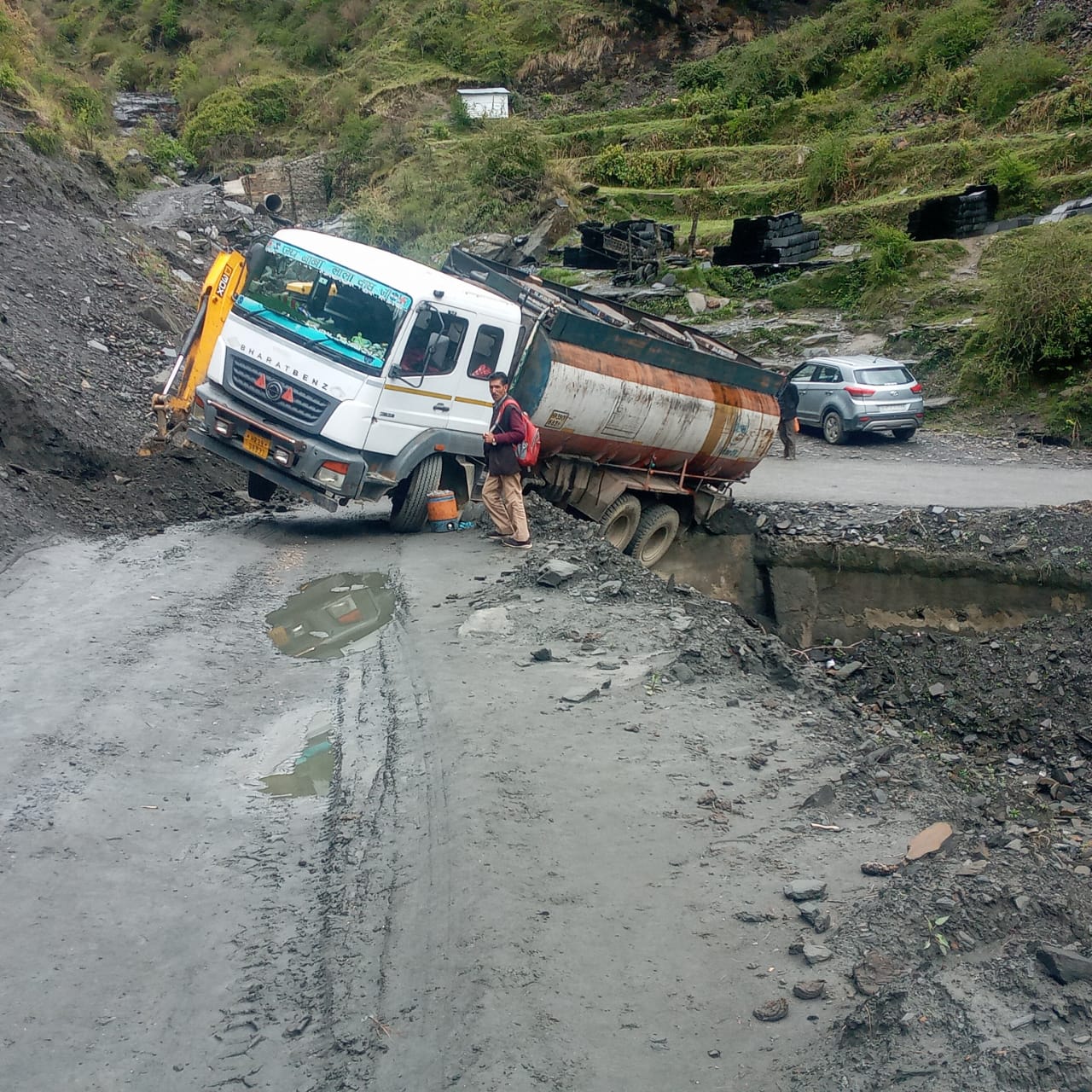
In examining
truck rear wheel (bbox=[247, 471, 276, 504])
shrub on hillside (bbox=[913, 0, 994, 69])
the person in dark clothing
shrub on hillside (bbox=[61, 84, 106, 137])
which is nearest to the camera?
truck rear wheel (bbox=[247, 471, 276, 504])

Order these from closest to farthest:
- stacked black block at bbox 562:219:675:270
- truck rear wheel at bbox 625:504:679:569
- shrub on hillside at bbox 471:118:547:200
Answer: truck rear wheel at bbox 625:504:679:569, stacked black block at bbox 562:219:675:270, shrub on hillside at bbox 471:118:547:200

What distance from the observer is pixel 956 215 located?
2555 cm

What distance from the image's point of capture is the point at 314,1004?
397 centimetres

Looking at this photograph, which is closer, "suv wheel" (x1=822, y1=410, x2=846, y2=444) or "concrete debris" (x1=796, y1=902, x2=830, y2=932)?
"concrete debris" (x1=796, y1=902, x2=830, y2=932)

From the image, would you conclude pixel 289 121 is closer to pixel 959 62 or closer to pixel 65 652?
pixel 959 62

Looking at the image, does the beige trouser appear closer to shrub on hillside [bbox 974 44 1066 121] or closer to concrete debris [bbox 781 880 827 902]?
concrete debris [bbox 781 880 827 902]

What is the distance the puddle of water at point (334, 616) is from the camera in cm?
800

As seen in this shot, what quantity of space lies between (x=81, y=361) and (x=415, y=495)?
5.70 meters

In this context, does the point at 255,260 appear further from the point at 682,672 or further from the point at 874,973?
the point at 874,973

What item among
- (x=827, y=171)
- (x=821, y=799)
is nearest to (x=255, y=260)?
(x=821, y=799)

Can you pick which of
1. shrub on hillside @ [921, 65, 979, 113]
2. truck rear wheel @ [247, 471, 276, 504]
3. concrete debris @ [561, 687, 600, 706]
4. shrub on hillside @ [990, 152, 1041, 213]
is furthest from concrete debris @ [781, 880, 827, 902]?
shrub on hillside @ [921, 65, 979, 113]

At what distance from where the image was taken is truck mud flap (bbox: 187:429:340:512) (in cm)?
1059

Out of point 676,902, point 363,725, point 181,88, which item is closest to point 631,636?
point 363,725

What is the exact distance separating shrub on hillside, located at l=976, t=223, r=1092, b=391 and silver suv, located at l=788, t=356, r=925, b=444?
6.22 ft
